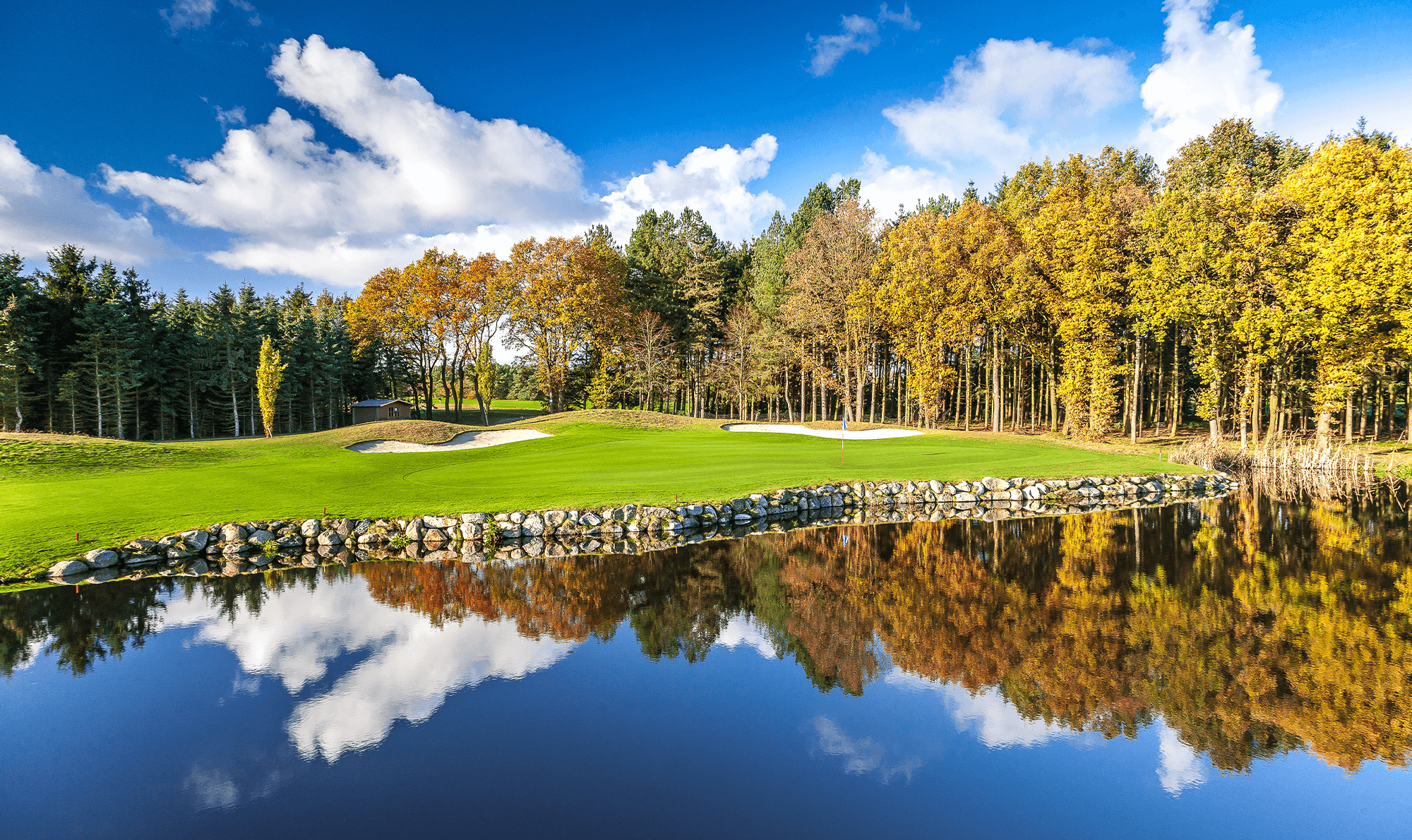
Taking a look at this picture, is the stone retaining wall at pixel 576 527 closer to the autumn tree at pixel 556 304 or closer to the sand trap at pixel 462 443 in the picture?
the sand trap at pixel 462 443

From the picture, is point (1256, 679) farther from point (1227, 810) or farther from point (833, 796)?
point (833, 796)

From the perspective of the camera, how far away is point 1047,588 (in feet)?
30.0

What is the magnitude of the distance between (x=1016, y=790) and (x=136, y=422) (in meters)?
49.9

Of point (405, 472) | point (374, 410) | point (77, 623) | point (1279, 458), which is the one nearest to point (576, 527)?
point (77, 623)

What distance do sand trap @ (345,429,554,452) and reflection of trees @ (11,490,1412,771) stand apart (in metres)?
17.1

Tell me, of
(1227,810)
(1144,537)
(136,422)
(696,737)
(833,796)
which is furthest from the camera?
(136,422)

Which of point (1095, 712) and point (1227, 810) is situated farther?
point (1095, 712)

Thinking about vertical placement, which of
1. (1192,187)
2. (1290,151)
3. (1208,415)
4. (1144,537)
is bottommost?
(1144,537)

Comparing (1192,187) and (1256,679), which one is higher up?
(1192,187)

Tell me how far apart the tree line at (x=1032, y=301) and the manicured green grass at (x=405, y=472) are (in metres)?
8.38

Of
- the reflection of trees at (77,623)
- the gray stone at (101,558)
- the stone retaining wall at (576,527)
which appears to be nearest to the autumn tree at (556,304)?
the stone retaining wall at (576,527)

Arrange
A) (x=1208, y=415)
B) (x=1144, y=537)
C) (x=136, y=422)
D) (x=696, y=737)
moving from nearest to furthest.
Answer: (x=696, y=737)
(x=1144, y=537)
(x=1208, y=415)
(x=136, y=422)

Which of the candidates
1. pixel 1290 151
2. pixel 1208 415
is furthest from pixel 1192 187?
pixel 1208 415

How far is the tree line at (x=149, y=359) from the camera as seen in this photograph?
32344 mm
